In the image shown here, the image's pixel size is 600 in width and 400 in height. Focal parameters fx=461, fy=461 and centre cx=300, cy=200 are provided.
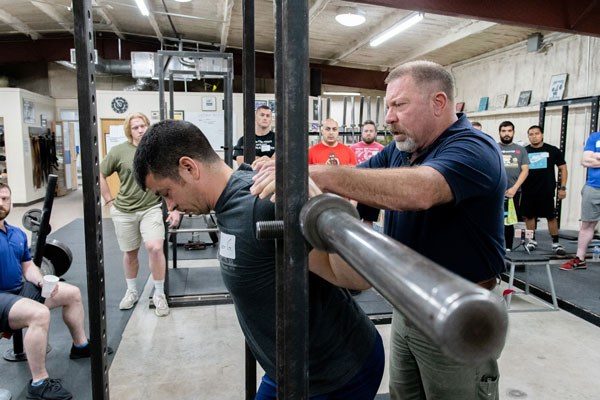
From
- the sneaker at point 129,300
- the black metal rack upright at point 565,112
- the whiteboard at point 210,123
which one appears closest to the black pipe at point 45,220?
the sneaker at point 129,300

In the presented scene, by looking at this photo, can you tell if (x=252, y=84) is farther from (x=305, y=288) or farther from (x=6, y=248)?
(x=6, y=248)

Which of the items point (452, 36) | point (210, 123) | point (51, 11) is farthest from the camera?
point (51, 11)

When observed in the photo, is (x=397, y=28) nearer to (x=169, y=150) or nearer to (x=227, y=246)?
(x=169, y=150)


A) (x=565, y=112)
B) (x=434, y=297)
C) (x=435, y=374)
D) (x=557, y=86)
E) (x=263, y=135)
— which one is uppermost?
(x=557, y=86)

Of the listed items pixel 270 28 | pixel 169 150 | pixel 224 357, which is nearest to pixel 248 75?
pixel 169 150

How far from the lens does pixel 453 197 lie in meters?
1.22

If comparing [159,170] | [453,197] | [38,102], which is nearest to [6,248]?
[159,170]

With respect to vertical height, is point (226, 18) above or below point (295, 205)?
above

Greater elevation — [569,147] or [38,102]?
[38,102]

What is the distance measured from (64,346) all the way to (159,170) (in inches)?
98.5

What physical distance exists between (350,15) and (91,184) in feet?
22.0

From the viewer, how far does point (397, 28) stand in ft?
24.0

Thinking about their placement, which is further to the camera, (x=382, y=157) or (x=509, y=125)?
(x=509, y=125)

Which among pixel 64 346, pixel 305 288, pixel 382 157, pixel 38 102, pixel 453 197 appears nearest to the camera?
pixel 305 288
